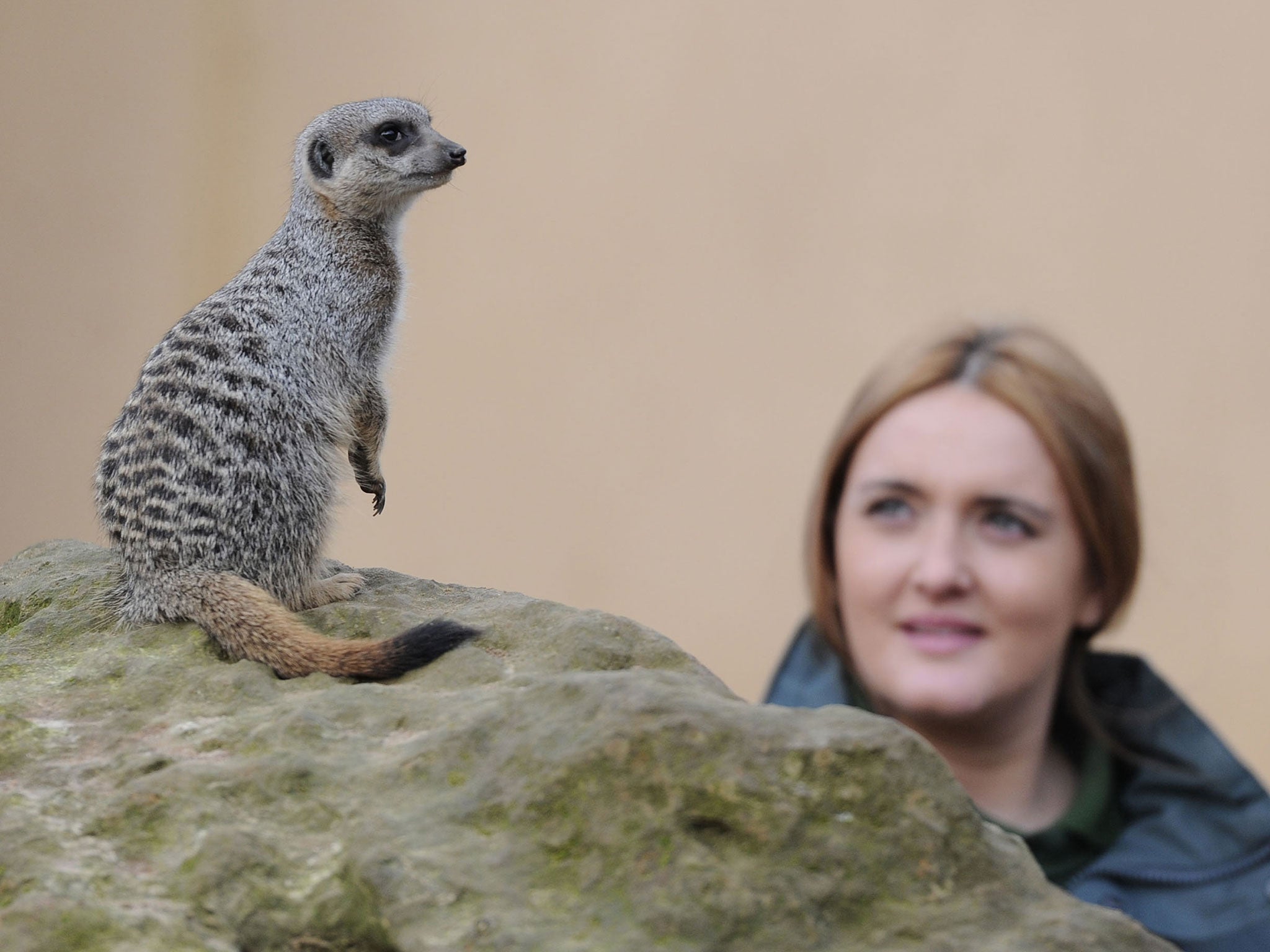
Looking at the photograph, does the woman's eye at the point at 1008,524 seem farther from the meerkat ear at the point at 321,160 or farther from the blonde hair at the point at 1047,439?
the meerkat ear at the point at 321,160

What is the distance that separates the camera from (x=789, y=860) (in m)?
0.90

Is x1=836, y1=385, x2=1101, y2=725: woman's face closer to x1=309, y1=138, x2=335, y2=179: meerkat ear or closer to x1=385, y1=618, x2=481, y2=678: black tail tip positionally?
x1=385, y1=618, x2=481, y2=678: black tail tip

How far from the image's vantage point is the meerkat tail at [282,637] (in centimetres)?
134

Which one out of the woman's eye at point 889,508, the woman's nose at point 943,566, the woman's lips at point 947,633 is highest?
the woman's eye at point 889,508

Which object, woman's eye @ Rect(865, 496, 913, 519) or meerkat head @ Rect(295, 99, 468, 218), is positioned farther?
meerkat head @ Rect(295, 99, 468, 218)

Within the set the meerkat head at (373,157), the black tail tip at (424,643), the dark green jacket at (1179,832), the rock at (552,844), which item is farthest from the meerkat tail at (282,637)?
the meerkat head at (373,157)

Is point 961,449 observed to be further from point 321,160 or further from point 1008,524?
point 321,160

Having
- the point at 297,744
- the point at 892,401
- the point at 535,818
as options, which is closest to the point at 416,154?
the point at 892,401

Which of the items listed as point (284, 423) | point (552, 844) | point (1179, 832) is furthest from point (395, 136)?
point (1179, 832)

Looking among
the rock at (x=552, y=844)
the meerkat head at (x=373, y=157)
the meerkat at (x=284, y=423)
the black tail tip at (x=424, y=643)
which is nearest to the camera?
the rock at (x=552, y=844)

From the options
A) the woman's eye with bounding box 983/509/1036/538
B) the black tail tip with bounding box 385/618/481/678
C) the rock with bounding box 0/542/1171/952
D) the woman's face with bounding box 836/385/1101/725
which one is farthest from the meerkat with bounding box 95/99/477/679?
the woman's eye with bounding box 983/509/1036/538

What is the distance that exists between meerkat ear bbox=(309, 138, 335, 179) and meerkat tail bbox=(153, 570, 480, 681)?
60cm

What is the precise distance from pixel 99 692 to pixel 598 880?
27.2 inches

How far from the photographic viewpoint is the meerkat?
1.49 metres
